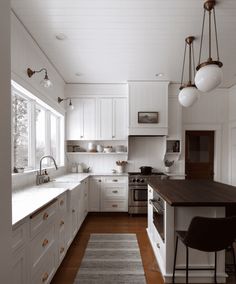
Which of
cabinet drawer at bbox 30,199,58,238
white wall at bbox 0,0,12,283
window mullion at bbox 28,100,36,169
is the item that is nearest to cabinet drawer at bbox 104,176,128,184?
window mullion at bbox 28,100,36,169

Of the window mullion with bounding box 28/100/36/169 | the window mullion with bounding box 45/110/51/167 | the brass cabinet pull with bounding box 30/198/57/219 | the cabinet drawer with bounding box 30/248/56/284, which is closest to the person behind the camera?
the brass cabinet pull with bounding box 30/198/57/219

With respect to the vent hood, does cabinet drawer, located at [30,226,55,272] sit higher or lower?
lower

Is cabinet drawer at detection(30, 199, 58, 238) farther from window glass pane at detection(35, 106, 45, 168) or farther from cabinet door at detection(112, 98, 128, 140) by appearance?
cabinet door at detection(112, 98, 128, 140)

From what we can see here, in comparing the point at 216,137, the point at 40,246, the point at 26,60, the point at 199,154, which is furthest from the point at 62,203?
the point at 216,137

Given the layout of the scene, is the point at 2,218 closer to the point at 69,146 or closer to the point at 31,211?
the point at 31,211

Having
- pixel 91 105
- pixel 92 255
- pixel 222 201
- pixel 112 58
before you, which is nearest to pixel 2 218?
pixel 222 201

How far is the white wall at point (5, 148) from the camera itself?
3.17 ft

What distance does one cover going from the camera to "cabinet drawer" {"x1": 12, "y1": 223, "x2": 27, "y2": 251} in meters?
1.35

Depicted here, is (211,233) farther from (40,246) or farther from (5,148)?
(5,148)

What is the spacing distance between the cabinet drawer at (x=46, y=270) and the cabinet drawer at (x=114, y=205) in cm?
236

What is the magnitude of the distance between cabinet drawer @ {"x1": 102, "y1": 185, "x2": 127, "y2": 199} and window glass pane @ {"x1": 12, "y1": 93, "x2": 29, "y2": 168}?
1.88 metres

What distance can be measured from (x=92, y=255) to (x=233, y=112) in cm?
410

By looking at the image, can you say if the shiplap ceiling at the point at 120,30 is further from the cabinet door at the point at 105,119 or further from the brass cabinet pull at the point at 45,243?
the brass cabinet pull at the point at 45,243

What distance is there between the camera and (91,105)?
4.78 m
